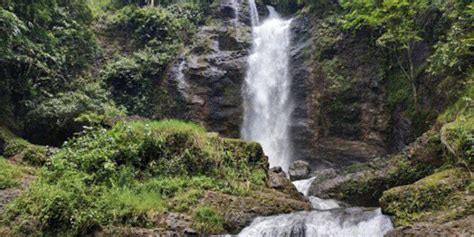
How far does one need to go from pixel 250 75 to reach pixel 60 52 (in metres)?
9.36

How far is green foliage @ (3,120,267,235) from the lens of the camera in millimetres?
8469

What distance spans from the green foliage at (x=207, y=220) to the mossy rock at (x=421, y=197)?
3.63 m

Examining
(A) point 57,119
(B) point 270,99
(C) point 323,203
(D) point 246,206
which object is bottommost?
(D) point 246,206

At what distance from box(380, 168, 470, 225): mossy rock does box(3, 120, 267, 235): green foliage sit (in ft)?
12.1

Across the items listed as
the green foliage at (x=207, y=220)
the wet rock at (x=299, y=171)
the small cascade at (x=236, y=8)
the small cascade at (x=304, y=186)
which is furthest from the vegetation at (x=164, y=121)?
the wet rock at (x=299, y=171)

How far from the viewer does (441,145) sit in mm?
10984

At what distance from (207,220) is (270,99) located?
12632 millimetres

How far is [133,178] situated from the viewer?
10.6 m

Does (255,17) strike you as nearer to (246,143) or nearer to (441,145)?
(246,143)

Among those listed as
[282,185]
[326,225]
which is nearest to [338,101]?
[282,185]

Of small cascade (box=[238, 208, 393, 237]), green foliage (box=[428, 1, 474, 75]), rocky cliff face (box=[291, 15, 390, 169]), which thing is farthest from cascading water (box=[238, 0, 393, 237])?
green foliage (box=[428, 1, 474, 75])

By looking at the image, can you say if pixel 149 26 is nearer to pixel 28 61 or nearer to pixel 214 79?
pixel 214 79

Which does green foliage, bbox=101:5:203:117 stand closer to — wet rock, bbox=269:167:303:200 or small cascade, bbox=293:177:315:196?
small cascade, bbox=293:177:315:196

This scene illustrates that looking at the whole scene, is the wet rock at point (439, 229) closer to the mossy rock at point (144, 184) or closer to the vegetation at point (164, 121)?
the vegetation at point (164, 121)
